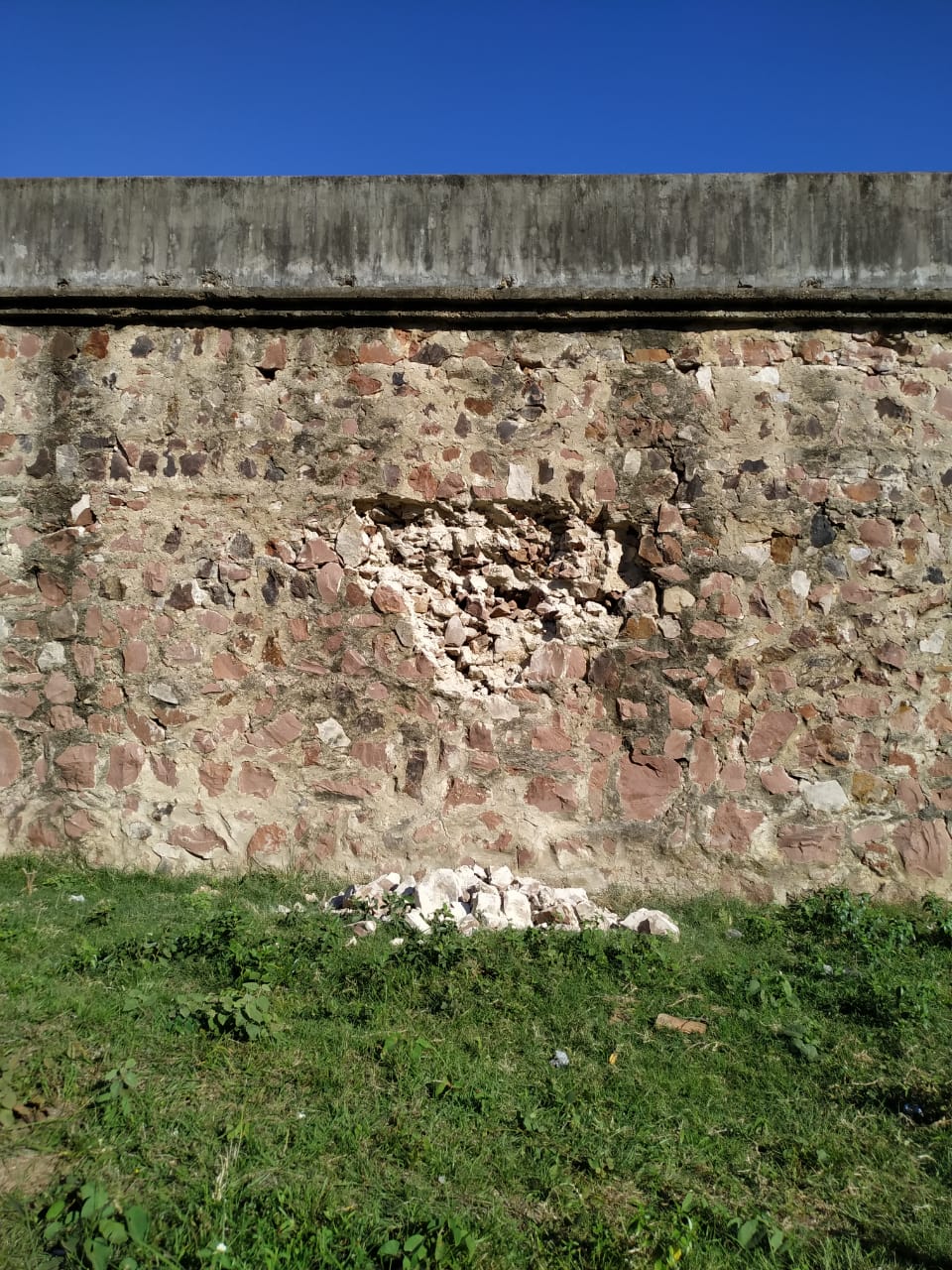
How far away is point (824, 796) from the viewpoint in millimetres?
5199

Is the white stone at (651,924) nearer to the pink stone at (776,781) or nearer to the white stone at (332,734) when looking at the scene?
the pink stone at (776,781)

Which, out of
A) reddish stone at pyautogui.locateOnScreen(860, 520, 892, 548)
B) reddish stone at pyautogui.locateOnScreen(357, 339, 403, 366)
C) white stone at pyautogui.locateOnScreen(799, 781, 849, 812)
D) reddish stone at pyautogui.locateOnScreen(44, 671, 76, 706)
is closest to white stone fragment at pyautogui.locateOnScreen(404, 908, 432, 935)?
white stone at pyautogui.locateOnScreen(799, 781, 849, 812)

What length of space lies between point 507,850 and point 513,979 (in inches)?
52.0

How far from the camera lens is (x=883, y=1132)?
10.1 feet

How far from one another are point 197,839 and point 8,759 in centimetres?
113

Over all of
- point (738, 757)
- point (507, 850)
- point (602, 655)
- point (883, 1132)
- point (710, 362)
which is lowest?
point (883, 1132)

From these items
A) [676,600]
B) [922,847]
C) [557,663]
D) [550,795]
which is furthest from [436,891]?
[922,847]

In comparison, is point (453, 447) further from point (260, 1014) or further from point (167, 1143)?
point (167, 1143)

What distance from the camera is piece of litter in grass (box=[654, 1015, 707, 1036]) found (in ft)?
12.0

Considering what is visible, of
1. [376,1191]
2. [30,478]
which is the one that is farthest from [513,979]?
[30,478]

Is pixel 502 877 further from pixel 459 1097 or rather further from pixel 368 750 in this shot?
pixel 459 1097

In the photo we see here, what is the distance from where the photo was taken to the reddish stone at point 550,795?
5203 mm

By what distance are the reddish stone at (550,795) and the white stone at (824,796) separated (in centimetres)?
121

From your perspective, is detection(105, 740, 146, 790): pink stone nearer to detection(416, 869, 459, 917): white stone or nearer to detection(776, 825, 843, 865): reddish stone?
detection(416, 869, 459, 917): white stone
